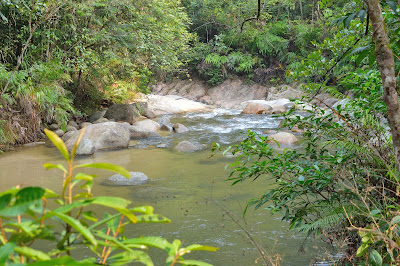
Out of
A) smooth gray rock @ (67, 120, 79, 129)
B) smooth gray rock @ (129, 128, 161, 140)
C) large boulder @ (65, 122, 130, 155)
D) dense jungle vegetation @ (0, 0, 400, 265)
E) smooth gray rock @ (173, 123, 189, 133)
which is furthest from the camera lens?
smooth gray rock @ (173, 123, 189, 133)

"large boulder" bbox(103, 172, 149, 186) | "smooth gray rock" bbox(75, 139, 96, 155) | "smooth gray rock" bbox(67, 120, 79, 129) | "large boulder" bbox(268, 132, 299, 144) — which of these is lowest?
"large boulder" bbox(268, 132, 299, 144)

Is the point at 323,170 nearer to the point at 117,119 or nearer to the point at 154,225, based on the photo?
the point at 154,225

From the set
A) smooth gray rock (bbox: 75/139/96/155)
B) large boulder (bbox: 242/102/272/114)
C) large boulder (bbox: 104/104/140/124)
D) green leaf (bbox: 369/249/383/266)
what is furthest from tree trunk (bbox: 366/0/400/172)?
large boulder (bbox: 242/102/272/114)

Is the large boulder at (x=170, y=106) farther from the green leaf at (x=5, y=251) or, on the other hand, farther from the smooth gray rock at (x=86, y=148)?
the green leaf at (x=5, y=251)

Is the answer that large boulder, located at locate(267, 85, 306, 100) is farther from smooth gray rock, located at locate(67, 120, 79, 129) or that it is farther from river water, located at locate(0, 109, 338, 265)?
smooth gray rock, located at locate(67, 120, 79, 129)

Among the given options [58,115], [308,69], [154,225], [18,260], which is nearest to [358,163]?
[308,69]

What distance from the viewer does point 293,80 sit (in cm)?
504

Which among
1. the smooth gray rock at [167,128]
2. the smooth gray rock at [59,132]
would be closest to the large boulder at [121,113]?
the smooth gray rock at [167,128]

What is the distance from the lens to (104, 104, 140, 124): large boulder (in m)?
11.9

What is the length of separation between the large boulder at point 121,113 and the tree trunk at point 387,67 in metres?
10.7

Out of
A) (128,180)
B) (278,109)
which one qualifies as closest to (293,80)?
(128,180)

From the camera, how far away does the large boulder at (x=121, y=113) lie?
39.0 feet

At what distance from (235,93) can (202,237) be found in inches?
664

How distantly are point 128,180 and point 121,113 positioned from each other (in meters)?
6.53
